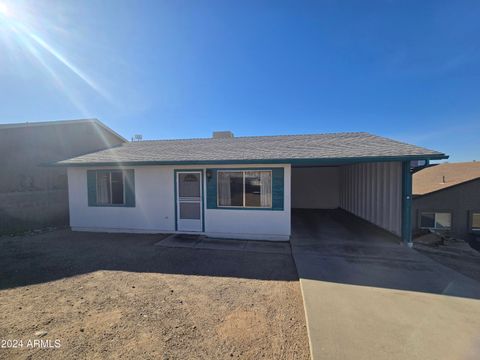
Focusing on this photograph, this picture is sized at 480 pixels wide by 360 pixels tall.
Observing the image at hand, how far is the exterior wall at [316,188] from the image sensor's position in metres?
14.1

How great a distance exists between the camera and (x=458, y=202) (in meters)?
13.3

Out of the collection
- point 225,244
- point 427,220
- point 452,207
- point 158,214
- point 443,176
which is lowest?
point 427,220

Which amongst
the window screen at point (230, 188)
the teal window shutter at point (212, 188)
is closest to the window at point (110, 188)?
the teal window shutter at point (212, 188)

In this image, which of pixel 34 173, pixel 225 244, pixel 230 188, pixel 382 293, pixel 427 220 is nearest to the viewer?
pixel 382 293

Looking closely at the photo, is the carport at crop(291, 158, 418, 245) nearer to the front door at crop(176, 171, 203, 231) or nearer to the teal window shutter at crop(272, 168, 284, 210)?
the teal window shutter at crop(272, 168, 284, 210)

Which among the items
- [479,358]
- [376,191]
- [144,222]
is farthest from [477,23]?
[144,222]

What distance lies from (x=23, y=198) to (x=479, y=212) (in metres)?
23.1

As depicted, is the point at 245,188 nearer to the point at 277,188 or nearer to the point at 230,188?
the point at 230,188

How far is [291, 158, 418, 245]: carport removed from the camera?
21.4 ft

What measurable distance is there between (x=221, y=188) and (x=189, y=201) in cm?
120

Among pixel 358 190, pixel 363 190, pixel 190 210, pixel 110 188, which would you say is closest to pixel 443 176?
pixel 358 190

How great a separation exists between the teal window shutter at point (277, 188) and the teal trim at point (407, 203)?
3.43 meters

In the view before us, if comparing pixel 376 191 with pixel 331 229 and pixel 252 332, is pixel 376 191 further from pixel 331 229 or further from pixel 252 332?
pixel 252 332

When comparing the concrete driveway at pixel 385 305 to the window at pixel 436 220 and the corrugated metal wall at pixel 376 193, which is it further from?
the window at pixel 436 220
